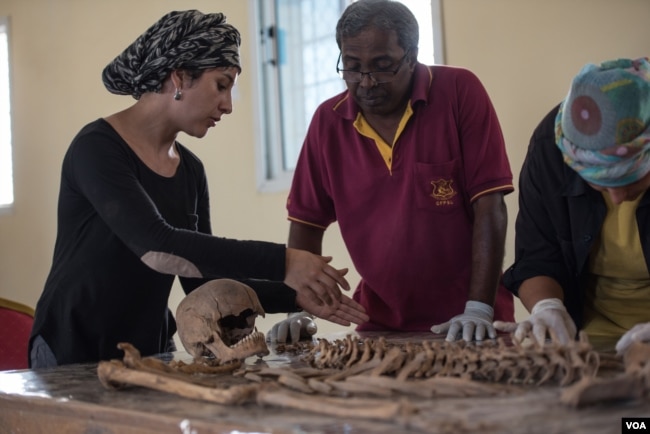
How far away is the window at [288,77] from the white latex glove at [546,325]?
3024 mm

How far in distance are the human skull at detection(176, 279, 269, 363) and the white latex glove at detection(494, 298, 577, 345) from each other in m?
0.57

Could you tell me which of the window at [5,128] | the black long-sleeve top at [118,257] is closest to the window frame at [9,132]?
the window at [5,128]

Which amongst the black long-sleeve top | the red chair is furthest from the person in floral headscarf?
the red chair

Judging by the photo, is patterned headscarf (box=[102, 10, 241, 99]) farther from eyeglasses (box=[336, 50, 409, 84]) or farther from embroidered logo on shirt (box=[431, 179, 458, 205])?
embroidered logo on shirt (box=[431, 179, 458, 205])

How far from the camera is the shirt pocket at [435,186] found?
2.46 metres

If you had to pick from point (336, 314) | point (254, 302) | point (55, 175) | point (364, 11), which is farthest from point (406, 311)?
point (55, 175)

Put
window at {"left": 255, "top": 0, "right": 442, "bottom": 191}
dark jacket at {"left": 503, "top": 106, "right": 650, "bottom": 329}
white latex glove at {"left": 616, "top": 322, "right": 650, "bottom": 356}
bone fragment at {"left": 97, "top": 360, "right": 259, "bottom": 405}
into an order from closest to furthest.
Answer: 1. bone fragment at {"left": 97, "top": 360, "right": 259, "bottom": 405}
2. white latex glove at {"left": 616, "top": 322, "right": 650, "bottom": 356}
3. dark jacket at {"left": 503, "top": 106, "right": 650, "bottom": 329}
4. window at {"left": 255, "top": 0, "right": 442, "bottom": 191}

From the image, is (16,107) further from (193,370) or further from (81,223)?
(193,370)

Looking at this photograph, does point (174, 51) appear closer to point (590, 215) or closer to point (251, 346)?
point (251, 346)

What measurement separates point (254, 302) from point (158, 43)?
774mm

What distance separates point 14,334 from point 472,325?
6.70 feet

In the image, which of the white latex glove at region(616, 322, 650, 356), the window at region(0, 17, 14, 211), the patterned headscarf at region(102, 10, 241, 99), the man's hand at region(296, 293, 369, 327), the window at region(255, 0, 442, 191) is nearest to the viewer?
the white latex glove at region(616, 322, 650, 356)

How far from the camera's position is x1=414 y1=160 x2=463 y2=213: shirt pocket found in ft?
8.06

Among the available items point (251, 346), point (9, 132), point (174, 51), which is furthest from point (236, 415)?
point (9, 132)
